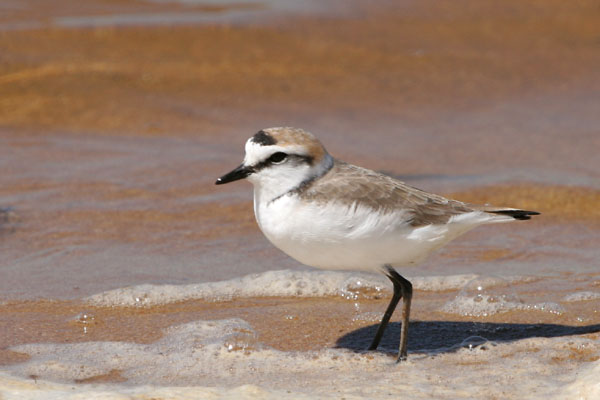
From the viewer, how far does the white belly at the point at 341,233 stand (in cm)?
448

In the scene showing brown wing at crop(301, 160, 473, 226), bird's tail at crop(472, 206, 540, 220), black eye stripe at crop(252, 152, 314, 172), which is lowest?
bird's tail at crop(472, 206, 540, 220)

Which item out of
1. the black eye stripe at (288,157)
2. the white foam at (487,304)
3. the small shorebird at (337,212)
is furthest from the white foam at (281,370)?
the black eye stripe at (288,157)

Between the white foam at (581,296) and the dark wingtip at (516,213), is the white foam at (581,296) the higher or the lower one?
the lower one

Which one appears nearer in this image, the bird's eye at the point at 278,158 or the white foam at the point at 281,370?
the white foam at the point at 281,370

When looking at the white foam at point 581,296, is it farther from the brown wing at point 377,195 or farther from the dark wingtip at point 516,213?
the brown wing at point 377,195

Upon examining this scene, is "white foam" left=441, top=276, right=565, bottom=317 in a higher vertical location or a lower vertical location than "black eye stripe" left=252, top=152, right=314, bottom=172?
lower

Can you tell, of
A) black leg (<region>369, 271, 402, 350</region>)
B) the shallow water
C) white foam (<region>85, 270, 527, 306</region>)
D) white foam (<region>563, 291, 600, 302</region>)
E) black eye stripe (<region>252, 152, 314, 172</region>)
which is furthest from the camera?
white foam (<region>85, 270, 527, 306</region>)

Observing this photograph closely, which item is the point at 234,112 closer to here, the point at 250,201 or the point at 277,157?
the point at 250,201

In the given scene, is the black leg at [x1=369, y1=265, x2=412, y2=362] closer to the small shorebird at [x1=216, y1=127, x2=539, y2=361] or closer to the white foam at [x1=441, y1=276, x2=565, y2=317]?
the small shorebird at [x1=216, y1=127, x2=539, y2=361]

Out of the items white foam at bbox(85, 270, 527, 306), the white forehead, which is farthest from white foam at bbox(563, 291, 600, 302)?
the white forehead

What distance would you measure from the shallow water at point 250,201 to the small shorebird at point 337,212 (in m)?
0.65

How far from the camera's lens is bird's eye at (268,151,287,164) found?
15.1 feet

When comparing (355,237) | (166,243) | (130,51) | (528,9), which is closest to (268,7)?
(130,51)

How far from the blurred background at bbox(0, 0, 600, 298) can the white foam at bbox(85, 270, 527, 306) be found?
0.84 ft
